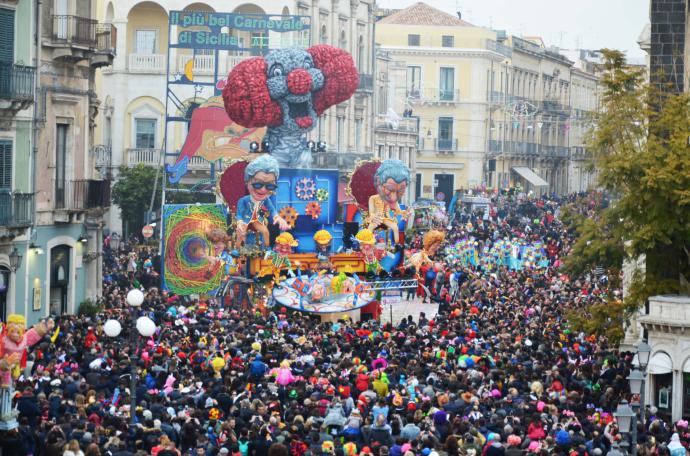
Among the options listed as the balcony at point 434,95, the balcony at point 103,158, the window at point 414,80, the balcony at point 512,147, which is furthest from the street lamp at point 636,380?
the balcony at point 512,147

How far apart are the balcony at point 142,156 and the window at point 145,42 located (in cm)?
388

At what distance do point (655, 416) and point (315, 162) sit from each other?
39648 mm

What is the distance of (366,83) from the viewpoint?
82375 millimetres

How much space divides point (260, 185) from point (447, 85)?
2078 inches

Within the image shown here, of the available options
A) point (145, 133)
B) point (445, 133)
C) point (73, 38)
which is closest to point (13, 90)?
point (73, 38)

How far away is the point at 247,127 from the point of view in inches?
2258

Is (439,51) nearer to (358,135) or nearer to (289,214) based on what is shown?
(358,135)

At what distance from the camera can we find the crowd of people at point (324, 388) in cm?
2680

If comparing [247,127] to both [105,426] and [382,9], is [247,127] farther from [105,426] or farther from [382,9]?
[382,9]

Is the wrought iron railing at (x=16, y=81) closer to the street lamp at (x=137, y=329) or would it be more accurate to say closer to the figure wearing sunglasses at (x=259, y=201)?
the figure wearing sunglasses at (x=259, y=201)

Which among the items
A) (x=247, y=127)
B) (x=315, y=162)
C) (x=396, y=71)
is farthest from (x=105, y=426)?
(x=396, y=71)

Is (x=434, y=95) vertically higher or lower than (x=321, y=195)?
higher

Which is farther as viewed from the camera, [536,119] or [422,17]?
[536,119]

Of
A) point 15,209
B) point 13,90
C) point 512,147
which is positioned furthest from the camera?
point 512,147
